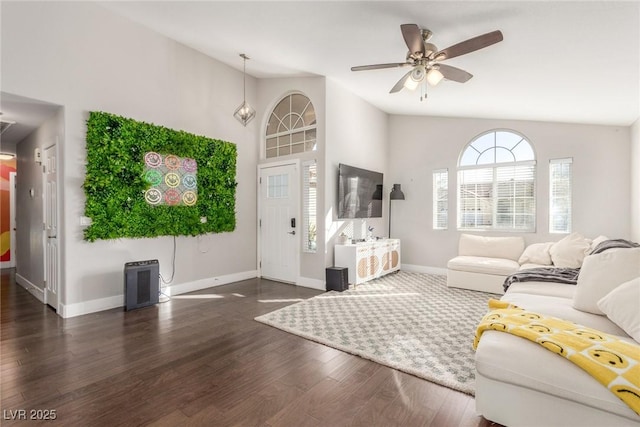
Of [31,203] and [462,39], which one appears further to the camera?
[31,203]

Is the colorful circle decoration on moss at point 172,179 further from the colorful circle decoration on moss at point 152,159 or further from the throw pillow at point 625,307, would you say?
the throw pillow at point 625,307

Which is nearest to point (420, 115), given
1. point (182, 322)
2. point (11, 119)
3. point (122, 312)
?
point (182, 322)

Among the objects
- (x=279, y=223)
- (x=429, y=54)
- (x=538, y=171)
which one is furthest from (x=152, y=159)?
(x=538, y=171)

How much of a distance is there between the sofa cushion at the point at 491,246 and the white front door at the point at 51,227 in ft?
20.0

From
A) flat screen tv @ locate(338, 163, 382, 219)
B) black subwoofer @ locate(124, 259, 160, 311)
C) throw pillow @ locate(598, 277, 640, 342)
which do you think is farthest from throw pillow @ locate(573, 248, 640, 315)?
black subwoofer @ locate(124, 259, 160, 311)

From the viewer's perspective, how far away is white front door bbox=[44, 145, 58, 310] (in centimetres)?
374

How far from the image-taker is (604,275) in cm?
230

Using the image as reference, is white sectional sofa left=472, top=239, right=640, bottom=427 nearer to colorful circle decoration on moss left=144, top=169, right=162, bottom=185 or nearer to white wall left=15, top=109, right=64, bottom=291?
colorful circle decoration on moss left=144, top=169, right=162, bottom=185

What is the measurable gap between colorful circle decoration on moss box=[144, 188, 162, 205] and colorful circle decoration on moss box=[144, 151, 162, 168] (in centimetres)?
35

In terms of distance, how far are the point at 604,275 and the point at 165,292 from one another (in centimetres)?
493

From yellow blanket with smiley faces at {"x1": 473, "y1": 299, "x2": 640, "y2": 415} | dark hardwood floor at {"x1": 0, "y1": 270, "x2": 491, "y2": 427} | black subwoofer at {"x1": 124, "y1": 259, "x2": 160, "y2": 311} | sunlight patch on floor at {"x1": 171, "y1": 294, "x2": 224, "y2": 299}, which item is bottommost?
sunlight patch on floor at {"x1": 171, "y1": 294, "x2": 224, "y2": 299}

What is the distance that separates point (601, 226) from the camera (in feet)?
15.2

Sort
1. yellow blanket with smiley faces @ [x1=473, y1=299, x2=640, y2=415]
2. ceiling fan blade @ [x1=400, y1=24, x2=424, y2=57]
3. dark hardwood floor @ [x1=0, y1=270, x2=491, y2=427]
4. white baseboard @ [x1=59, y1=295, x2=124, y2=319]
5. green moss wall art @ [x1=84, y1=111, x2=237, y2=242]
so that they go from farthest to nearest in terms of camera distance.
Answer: green moss wall art @ [x1=84, y1=111, x2=237, y2=242] → white baseboard @ [x1=59, y1=295, x2=124, y2=319] → ceiling fan blade @ [x1=400, y1=24, x2=424, y2=57] → dark hardwood floor @ [x1=0, y1=270, x2=491, y2=427] → yellow blanket with smiley faces @ [x1=473, y1=299, x2=640, y2=415]

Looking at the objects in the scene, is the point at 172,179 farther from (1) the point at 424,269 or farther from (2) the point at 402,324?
(1) the point at 424,269
